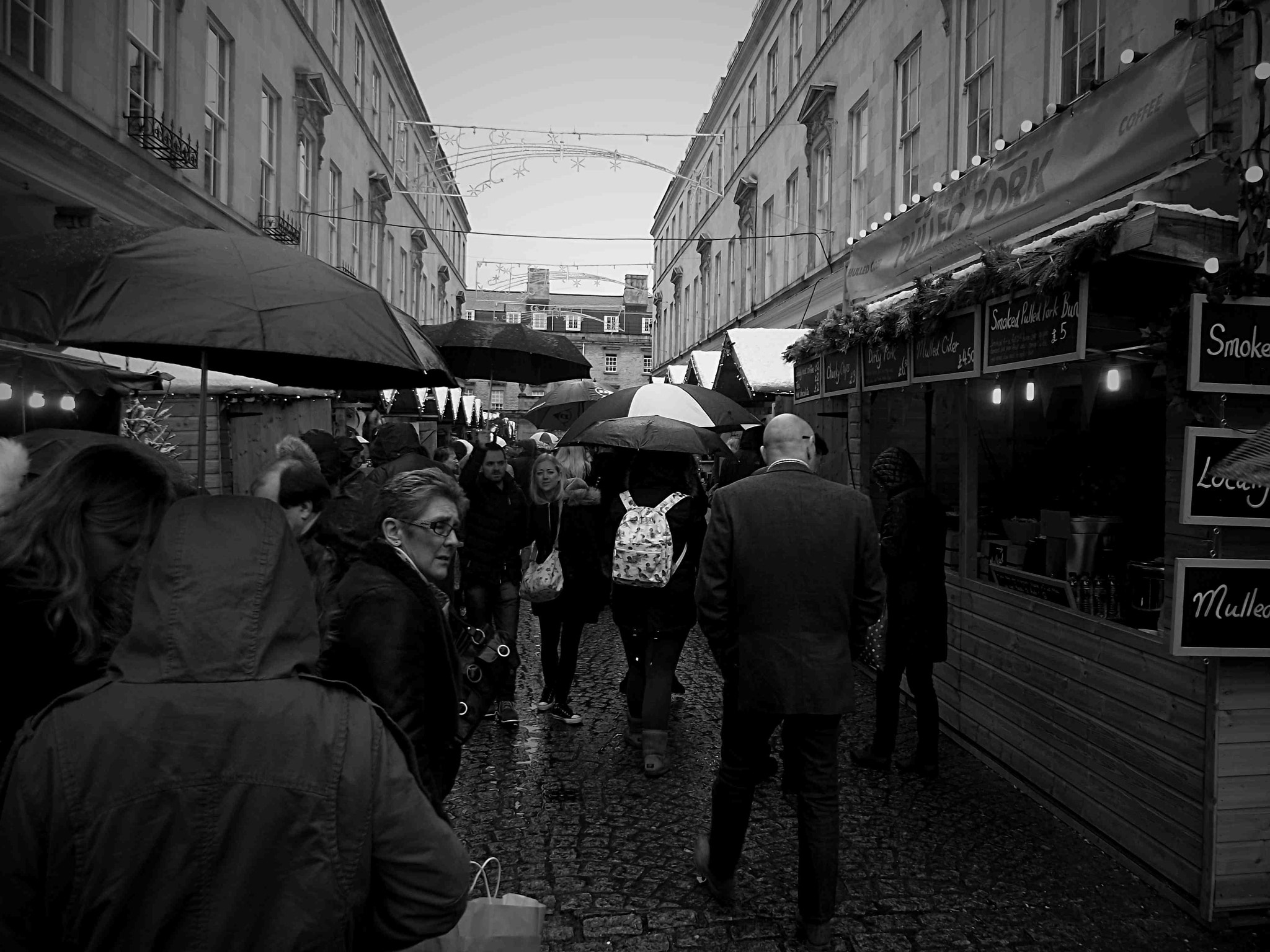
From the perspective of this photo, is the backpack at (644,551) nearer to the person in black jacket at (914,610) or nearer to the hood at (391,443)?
the person in black jacket at (914,610)

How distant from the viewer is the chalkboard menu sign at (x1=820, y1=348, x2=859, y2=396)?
754 centimetres

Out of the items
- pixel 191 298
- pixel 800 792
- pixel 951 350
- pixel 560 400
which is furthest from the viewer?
pixel 560 400

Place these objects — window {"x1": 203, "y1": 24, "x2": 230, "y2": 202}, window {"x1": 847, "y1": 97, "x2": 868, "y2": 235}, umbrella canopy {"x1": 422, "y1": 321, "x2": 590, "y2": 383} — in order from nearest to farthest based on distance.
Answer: umbrella canopy {"x1": 422, "y1": 321, "x2": 590, "y2": 383} < window {"x1": 203, "y1": 24, "x2": 230, "y2": 202} < window {"x1": 847, "y1": 97, "x2": 868, "y2": 235}

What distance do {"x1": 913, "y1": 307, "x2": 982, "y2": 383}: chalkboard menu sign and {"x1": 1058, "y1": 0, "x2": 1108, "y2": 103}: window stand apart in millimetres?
3457

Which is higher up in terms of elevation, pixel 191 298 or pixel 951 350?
pixel 951 350

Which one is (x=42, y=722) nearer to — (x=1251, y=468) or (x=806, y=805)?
(x=806, y=805)

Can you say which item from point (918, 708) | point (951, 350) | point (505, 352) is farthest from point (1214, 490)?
point (505, 352)

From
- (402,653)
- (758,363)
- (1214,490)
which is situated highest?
(758,363)

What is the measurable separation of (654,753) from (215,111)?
1363 centimetres

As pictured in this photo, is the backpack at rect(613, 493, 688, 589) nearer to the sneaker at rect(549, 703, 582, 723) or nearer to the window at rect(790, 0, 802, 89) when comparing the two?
the sneaker at rect(549, 703, 582, 723)

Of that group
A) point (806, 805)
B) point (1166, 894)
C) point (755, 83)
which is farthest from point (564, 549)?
point (755, 83)

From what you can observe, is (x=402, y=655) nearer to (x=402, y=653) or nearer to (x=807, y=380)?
(x=402, y=653)

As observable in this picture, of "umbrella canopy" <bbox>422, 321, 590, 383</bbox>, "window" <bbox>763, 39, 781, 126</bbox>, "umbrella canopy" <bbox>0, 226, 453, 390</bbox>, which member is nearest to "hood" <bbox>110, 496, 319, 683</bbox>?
"umbrella canopy" <bbox>0, 226, 453, 390</bbox>

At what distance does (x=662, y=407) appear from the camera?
7.36 metres
